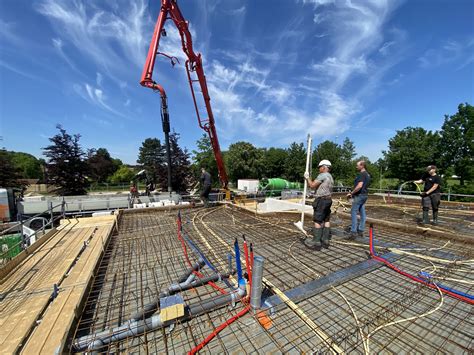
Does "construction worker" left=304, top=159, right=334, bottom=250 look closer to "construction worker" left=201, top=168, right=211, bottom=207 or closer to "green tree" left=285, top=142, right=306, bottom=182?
"construction worker" left=201, top=168, right=211, bottom=207

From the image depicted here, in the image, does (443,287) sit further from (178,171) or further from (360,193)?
(178,171)

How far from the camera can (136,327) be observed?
191 centimetres

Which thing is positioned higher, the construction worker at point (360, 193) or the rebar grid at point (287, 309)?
the construction worker at point (360, 193)

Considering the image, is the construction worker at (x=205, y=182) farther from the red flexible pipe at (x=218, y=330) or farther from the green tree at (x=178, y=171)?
the green tree at (x=178, y=171)

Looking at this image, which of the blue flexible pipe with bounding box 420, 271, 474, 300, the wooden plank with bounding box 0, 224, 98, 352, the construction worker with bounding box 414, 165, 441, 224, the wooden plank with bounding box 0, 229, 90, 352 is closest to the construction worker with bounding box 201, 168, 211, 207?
the wooden plank with bounding box 0, 224, 98, 352

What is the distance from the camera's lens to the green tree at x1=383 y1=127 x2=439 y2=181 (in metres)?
18.8

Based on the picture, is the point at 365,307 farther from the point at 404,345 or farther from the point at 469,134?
the point at 469,134

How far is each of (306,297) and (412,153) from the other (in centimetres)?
2419

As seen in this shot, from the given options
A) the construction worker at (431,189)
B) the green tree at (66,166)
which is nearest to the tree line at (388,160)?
the green tree at (66,166)

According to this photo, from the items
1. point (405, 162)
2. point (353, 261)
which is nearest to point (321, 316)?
point (353, 261)

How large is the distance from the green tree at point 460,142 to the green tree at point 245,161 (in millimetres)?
21486

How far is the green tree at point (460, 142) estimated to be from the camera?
1781 centimetres

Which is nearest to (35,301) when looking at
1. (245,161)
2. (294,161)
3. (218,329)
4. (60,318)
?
(60,318)

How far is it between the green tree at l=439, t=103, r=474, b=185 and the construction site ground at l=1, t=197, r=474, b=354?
2147cm
